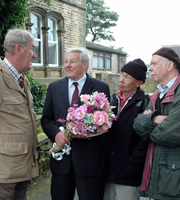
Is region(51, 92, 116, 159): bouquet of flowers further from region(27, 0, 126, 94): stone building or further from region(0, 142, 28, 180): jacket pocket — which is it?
region(27, 0, 126, 94): stone building

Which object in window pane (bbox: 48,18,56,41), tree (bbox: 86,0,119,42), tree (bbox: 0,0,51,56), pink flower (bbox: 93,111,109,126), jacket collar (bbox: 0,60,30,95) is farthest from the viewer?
tree (bbox: 86,0,119,42)

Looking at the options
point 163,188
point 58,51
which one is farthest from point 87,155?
point 58,51

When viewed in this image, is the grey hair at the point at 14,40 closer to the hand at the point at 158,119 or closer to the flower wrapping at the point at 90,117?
the flower wrapping at the point at 90,117

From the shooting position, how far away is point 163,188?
7.32 feet

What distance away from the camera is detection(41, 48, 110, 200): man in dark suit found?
2639 millimetres

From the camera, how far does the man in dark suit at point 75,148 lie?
2639 millimetres

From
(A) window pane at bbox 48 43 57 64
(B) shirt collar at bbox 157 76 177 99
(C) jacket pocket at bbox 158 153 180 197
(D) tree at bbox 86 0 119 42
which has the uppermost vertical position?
(D) tree at bbox 86 0 119 42

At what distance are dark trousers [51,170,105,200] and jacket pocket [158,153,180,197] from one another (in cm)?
75

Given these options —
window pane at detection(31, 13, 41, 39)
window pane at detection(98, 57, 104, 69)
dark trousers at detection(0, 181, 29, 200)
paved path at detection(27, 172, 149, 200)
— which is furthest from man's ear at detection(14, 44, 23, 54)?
window pane at detection(98, 57, 104, 69)

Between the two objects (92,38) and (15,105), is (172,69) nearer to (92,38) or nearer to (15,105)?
(15,105)

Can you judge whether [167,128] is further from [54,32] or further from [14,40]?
[54,32]

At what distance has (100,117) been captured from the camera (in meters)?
2.29

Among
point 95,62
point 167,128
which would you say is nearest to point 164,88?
point 167,128

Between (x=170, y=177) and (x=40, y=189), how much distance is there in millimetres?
2773
